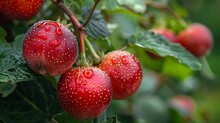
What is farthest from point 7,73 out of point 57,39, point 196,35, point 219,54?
point 219,54

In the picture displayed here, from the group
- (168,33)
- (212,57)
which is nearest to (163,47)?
(168,33)

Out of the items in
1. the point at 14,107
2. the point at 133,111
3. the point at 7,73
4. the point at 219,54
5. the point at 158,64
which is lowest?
the point at 219,54

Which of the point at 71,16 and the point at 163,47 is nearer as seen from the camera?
the point at 71,16

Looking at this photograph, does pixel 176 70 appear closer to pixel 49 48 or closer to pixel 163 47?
pixel 163 47

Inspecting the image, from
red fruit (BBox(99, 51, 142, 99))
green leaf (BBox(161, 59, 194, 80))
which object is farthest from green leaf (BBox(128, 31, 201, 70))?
green leaf (BBox(161, 59, 194, 80))

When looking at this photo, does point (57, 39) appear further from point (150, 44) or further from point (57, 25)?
point (150, 44)

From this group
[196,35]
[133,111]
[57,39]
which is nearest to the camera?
[57,39]

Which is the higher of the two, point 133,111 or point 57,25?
point 57,25
